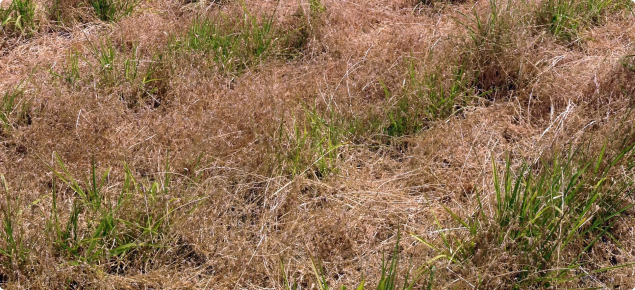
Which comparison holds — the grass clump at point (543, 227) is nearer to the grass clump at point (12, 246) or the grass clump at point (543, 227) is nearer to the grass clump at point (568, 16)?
the grass clump at point (568, 16)

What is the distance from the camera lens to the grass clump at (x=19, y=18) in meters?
3.71

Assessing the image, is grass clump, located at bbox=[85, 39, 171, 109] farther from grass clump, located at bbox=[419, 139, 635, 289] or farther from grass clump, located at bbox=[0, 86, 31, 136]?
grass clump, located at bbox=[419, 139, 635, 289]

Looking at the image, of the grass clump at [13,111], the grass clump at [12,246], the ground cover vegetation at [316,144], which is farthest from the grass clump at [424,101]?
the grass clump at [13,111]

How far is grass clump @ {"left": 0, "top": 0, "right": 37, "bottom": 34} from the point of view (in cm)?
371

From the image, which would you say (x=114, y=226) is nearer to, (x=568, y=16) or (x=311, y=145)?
(x=311, y=145)

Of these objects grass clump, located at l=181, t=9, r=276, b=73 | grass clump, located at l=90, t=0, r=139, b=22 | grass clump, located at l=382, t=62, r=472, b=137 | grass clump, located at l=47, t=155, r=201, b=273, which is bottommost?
grass clump, located at l=47, t=155, r=201, b=273

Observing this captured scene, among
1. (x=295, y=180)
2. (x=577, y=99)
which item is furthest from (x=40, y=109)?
(x=577, y=99)

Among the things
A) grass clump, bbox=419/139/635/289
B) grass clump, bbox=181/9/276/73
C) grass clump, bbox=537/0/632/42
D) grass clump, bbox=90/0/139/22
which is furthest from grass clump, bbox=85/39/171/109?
grass clump, bbox=537/0/632/42

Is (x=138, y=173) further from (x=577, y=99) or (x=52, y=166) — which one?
(x=577, y=99)

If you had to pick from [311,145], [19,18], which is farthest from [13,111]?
[311,145]

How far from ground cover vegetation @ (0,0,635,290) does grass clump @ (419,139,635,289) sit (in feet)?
0.04

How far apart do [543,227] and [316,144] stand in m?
1.08

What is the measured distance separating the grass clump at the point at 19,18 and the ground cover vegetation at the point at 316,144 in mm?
19

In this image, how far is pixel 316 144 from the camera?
2.73 meters
